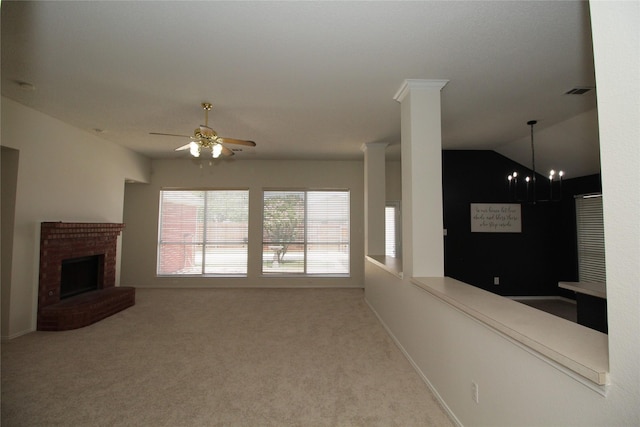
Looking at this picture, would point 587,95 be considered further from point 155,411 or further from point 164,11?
point 155,411

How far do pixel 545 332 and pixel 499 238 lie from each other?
4.67m

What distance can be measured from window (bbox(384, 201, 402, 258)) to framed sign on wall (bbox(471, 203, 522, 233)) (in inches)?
57.4

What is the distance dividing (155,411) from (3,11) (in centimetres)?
289

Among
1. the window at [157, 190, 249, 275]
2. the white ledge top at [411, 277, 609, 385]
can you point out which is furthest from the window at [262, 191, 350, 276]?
the white ledge top at [411, 277, 609, 385]

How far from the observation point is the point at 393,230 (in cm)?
632

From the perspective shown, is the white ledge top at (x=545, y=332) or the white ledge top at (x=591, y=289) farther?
the white ledge top at (x=591, y=289)

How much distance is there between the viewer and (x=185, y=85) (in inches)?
114

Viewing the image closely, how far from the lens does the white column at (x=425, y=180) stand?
2.75 metres

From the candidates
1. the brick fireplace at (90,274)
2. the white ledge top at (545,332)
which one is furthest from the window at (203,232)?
the white ledge top at (545,332)

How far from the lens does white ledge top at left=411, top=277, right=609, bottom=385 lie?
1041 mm

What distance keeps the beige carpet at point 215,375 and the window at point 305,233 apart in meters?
2.11

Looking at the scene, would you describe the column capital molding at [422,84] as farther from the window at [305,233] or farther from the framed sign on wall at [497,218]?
the window at [305,233]

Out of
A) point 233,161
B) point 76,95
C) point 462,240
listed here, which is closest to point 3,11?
point 76,95

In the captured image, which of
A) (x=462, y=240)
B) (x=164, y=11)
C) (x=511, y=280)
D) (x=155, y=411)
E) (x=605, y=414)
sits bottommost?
(x=155, y=411)
